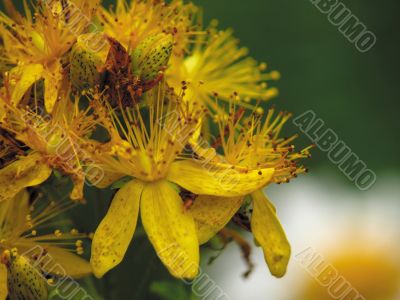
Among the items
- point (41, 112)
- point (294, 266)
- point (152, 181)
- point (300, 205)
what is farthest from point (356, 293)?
point (41, 112)

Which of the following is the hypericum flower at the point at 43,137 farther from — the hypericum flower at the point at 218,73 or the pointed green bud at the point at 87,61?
the hypericum flower at the point at 218,73

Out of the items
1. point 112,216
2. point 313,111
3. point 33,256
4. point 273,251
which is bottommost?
point 33,256

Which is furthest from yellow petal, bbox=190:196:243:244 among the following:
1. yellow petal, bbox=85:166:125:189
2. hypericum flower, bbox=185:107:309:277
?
yellow petal, bbox=85:166:125:189

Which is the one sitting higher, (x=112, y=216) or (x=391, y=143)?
(x=391, y=143)

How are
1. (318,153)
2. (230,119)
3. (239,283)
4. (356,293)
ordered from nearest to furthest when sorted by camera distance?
(230,119) < (356,293) < (239,283) < (318,153)

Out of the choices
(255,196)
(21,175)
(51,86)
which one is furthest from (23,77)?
(255,196)

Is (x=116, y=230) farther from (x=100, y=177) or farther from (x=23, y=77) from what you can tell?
(x=23, y=77)

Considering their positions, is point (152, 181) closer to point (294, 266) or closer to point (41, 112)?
point (41, 112)
